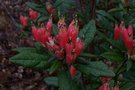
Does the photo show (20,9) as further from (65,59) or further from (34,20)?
(65,59)

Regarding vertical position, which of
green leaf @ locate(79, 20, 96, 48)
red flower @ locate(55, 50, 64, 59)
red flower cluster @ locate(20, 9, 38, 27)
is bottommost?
red flower @ locate(55, 50, 64, 59)

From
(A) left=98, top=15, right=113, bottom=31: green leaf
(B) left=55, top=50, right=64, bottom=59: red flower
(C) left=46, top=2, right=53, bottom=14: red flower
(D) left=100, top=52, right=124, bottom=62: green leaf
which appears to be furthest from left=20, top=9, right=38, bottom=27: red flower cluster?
(B) left=55, top=50, right=64, bottom=59: red flower

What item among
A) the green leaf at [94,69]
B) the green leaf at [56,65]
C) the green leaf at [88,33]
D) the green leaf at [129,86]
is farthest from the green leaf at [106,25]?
the green leaf at [56,65]

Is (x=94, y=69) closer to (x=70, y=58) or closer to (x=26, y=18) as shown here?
(x=70, y=58)

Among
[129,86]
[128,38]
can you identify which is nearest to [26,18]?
[129,86]

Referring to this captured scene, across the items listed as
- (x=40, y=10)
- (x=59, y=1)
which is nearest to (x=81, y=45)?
(x=59, y=1)

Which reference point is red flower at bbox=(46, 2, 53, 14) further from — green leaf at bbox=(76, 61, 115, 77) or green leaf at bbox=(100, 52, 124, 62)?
green leaf at bbox=(76, 61, 115, 77)
